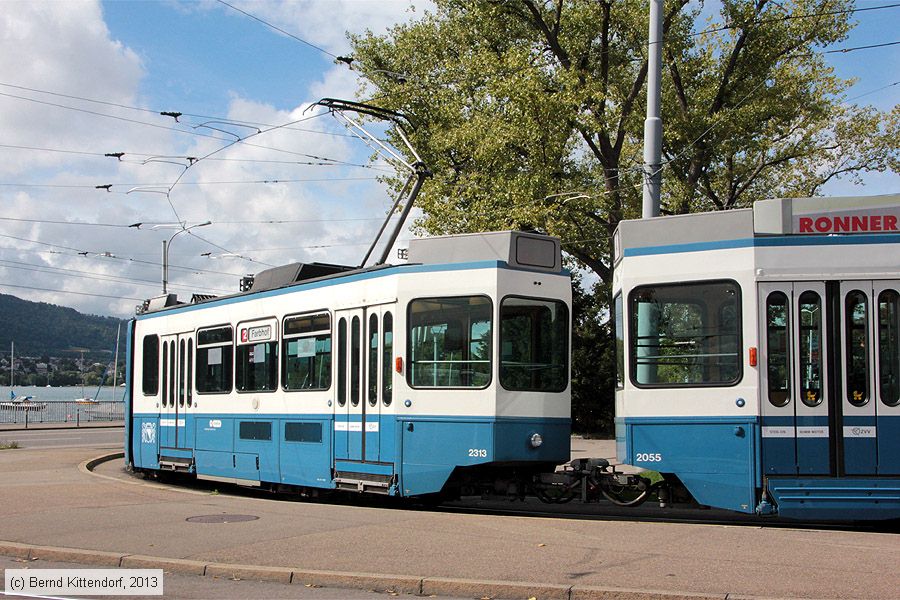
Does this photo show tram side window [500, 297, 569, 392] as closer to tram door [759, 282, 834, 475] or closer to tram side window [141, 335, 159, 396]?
tram door [759, 282, 834, 475]

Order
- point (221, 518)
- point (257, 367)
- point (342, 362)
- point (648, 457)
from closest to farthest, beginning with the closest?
1. point (648, 457)
2. point (221, 518)
3. point (342, 362)
4. point (257, 367)

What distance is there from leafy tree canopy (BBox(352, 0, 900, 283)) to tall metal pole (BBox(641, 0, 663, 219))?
1005cm

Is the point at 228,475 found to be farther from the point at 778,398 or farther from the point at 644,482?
the point at 778,398

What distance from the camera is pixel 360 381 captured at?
1355 centimetres

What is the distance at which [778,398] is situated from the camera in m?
10.7

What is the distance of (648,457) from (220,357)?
28.0 ft

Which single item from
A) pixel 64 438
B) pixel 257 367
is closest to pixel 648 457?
pixel 257 367

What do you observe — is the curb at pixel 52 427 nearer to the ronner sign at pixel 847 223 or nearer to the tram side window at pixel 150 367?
the tram side window at pixel 150 367

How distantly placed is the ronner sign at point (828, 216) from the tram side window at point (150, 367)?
41.4 feet

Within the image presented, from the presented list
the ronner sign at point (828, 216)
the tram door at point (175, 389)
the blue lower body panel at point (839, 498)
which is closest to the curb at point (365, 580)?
the blue lower body panel at point (839, 498)

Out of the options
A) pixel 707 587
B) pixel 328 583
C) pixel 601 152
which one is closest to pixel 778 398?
pixel 707 587

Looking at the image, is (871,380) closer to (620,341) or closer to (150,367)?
(620,341)

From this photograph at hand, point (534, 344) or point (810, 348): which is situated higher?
point (534, 344)

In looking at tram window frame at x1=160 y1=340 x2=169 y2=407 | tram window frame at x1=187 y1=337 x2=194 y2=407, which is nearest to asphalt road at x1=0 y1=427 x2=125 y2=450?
tram window frame at x1=160 y1=340 x2=169 y2=407
